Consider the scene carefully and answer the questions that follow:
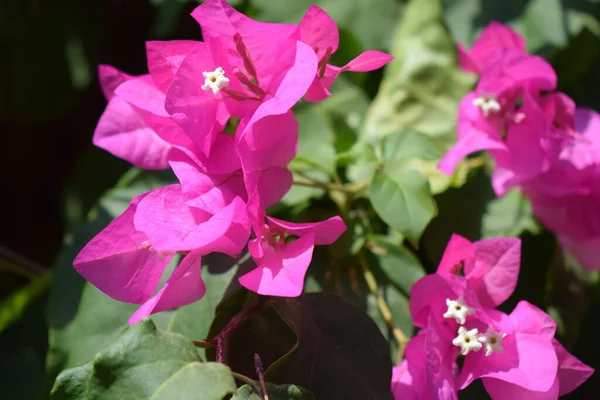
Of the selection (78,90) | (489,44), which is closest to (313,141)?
(489,44)

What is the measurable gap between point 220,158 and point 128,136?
139mm

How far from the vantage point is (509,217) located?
34.7 inches

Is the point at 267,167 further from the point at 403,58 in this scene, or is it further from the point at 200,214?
the point at 403,58

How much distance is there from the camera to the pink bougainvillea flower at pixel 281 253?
0.56 metres

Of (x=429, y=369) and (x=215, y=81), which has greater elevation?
(x=215, y=81)

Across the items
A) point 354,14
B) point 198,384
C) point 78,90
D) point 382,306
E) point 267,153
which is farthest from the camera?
point 78,90

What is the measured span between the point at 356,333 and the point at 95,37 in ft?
2.66

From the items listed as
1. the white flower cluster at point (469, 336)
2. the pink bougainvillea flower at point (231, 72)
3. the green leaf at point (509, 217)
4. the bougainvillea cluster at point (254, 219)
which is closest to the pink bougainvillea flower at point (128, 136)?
the bougainvillea cluster at point (254, 219)

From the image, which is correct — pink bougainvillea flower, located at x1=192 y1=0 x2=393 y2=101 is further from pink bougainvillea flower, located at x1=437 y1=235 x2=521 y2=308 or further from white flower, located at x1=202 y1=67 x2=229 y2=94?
pink bougainvillea flower, located at x1=437 y1=235 x2=521 y2=308

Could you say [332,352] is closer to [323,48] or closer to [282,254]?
[282,254]

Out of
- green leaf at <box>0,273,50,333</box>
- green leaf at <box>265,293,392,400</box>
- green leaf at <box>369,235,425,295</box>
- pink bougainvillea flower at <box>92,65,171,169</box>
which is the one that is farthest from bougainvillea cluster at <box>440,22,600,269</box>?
green leaf at <box>0,273,50,333</box>

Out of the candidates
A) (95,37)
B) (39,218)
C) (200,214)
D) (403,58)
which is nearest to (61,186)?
(39,218)

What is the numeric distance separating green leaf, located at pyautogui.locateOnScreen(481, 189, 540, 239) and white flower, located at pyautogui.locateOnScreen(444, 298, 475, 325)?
9.9 inches

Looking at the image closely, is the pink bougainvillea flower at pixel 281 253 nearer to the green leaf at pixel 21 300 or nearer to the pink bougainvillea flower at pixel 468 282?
the pink bougainvillea flower at pixel 468 282
